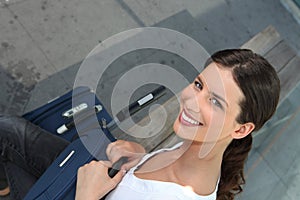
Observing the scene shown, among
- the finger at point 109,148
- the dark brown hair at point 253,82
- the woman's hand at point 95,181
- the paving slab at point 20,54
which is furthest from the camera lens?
the paving slab at point 20,54

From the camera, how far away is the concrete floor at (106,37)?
2.75 m

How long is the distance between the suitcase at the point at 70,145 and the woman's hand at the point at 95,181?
6cm

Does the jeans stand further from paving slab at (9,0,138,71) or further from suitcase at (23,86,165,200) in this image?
paving slab at (9,0,138,71)

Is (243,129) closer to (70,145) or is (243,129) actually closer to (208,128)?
(208,128)

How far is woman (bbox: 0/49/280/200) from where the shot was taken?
138cm

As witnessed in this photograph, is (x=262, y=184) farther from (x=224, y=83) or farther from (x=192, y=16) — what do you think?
(x=224, y=83)

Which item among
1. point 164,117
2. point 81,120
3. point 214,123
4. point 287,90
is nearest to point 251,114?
point 214,123

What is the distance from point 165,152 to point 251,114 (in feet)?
1.53

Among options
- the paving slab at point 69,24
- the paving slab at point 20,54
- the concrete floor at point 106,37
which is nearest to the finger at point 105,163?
the concrete floor at point 106,37

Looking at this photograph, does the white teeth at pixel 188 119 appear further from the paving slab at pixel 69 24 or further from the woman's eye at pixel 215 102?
the paving slab at pixel 69 24

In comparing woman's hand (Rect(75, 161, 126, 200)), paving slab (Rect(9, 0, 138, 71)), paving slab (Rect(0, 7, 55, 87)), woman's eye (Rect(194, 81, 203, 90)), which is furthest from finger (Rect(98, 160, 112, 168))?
paving slab (Rect(9, 0, 138, 71))

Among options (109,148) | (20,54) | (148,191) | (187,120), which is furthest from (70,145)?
(20,54)

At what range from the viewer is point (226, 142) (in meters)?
1.52

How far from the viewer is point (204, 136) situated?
4.72 ft
